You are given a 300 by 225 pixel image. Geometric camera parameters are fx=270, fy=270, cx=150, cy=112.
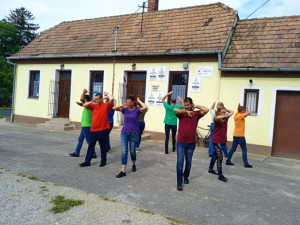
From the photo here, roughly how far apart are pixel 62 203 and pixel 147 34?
10286mm

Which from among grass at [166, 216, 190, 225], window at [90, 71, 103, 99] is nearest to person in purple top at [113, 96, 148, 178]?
grass at [166, 216, 190, 225]

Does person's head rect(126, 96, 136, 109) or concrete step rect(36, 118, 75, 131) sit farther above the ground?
person's head rect(126, 96, 136, 109)

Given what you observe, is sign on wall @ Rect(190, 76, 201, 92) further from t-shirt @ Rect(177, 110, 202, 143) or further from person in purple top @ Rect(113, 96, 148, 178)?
t-shirt @ Rect(177, 110, 202, 143)

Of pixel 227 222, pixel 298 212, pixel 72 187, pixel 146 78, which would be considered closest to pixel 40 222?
pixel 72 187

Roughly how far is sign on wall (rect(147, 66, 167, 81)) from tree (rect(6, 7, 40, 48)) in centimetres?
4400

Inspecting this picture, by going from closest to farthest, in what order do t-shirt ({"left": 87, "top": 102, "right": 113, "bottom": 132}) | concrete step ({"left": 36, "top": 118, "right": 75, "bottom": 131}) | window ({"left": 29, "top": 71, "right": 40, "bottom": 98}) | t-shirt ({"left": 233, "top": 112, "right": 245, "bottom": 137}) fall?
1. t-shirt ({"left": 87, "top": 102, "right": 113, "bottom": 132})
2. t-shirt ({"left": 233, "top": 112, "right": 245, "bottom": 137})
3. concrete step ({"left": 36, "top": 118, "right": 75, "bottom": 131})
4. window ({"left": 29, "top": 71, "right": 40, "bottom": 98})

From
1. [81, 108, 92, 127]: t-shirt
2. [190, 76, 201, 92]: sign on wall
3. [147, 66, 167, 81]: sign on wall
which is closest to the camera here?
[81, 108, 92, 127]: t-shirt

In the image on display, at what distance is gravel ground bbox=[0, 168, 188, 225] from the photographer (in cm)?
369

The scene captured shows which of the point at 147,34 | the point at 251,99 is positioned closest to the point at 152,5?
the point at 147,34

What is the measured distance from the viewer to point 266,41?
33.6 feet

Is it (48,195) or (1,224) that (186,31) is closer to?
(48,195)

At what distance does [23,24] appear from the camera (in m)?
50.2

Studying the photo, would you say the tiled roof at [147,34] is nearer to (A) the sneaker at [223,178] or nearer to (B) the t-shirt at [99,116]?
(B) the t-shirt at [99,116]

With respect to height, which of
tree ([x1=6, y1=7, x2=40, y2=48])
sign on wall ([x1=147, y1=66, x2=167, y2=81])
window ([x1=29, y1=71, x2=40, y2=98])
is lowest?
window ([x1=29, y1=71, x2=40, y2=98])
